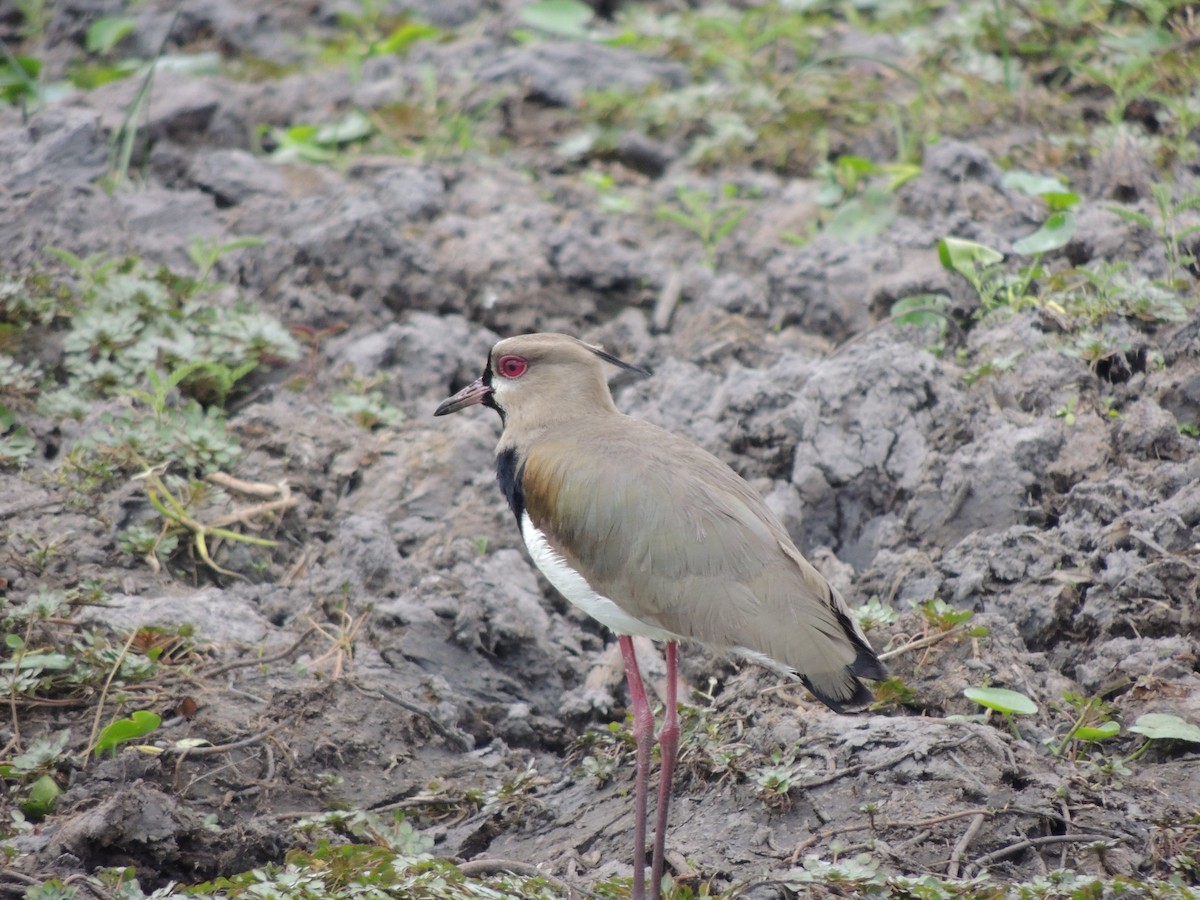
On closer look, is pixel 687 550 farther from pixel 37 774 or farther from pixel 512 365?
pixel 37 774

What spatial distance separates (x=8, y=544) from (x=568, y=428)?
198 cm

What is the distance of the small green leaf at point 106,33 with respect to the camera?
27.9 ft

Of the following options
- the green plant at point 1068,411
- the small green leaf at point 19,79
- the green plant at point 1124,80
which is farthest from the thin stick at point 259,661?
the green plant at point 1124,80

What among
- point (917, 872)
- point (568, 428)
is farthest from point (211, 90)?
point (917, 872)

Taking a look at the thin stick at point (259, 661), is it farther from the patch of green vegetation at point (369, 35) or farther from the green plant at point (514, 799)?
the patch of green vegetation at point (369, 35)

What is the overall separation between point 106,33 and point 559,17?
279cm

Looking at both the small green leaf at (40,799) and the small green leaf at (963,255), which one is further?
the small green leaf at (963,255)

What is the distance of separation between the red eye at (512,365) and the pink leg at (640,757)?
3.42ft

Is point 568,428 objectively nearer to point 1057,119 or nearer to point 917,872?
point 917,872

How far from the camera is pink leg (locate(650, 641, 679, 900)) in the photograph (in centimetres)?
367

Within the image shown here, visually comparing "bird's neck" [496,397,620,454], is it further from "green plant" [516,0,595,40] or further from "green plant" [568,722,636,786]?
"green plant" [516,0,595,40]

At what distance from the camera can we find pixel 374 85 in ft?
26.3

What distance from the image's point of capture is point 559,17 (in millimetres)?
8641

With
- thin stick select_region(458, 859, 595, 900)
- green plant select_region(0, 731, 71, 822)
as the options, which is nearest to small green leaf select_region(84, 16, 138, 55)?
green plant select_region(0, 731, 71, 822)
